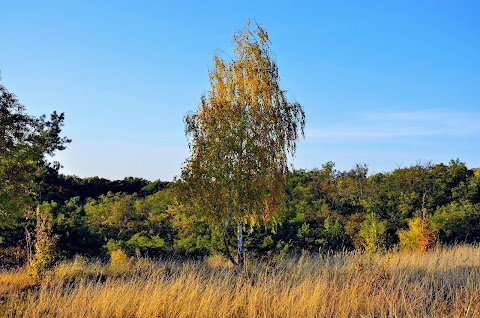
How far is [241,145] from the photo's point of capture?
48.3 feet

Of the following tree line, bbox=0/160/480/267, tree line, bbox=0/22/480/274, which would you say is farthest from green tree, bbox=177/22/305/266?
tree line, bbox=0/160/480/267

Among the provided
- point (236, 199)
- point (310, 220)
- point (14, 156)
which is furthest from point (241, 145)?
point (310, 220)

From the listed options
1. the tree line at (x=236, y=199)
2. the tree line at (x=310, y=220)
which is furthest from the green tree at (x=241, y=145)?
the tree line at (x=310, y=220)

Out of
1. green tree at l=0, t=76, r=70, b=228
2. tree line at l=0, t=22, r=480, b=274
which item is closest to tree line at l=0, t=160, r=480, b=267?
tree line at l=0, t=22, r=480, b=274

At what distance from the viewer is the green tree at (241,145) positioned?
14.4 meters

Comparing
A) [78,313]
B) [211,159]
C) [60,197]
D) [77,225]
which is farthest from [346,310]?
[60,197]

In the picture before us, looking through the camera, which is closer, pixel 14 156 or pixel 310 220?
pixel 14 156

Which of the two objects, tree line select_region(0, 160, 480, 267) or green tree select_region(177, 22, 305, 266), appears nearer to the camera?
green tree select_region(177, 22, 305, 266)

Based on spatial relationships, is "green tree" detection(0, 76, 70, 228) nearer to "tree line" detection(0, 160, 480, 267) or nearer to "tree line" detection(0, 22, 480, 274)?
"tree line" detection(0, 22, 480, 274)

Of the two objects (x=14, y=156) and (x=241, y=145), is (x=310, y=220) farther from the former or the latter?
(x=14, y=156)

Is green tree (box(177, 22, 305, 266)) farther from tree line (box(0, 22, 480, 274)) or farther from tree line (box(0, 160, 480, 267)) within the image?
tree line (box(0, 160, 480, 267))

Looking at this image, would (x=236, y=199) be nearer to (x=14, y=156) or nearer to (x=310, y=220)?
(x=14, y=156)

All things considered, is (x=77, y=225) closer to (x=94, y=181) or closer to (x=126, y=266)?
(x=126, y=266)

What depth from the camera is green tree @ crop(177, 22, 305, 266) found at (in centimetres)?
1442
